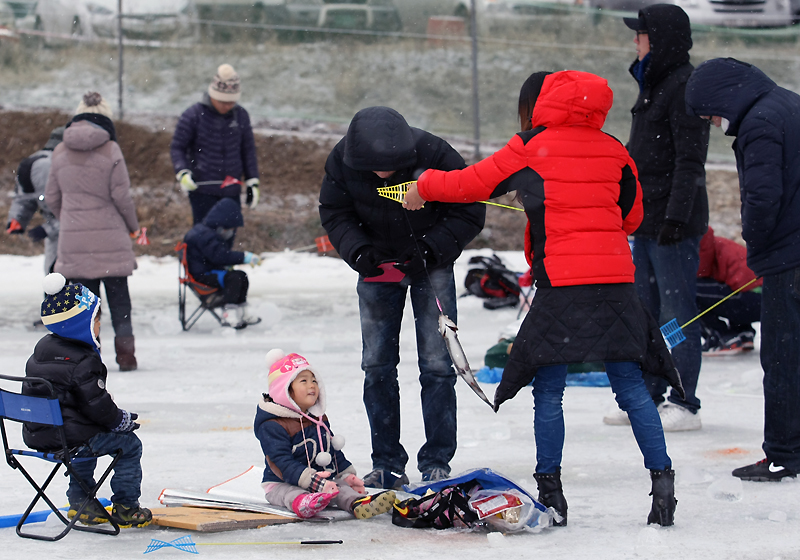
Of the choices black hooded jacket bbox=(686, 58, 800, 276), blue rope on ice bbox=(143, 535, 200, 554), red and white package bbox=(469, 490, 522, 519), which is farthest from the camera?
black hooded jacket bbox=(686, 58, 800, 276)

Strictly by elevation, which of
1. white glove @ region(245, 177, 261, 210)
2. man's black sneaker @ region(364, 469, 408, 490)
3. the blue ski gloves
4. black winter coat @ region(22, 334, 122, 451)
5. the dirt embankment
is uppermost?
black winter coat @ region(22, 334, 122, 451)

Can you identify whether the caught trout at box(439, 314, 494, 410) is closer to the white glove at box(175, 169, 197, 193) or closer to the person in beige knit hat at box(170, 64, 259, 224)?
the white glove at box(175, 169, 197, 193)

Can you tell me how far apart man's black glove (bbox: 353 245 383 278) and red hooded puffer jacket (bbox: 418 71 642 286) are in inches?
23.2

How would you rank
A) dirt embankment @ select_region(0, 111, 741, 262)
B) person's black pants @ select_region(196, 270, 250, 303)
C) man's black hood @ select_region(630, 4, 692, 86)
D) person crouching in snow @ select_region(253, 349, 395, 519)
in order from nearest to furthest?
person crouching in snow @ select_region(253, 349, 395, 519) < man's black hood @ select_region(630, 4, 692, 86) < person's black pants @ select_region(196, 270, 250, 303) < dirt embankment @ select_region(0, 111, 741, 262)

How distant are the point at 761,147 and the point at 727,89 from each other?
0.30 meters

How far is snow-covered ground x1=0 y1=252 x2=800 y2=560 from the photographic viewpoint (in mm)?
3410

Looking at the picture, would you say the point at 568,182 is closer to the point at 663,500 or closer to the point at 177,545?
the point at 663,500

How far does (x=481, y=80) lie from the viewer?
16.8 meters

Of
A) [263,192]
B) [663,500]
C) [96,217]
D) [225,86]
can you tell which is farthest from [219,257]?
A: [263,192]

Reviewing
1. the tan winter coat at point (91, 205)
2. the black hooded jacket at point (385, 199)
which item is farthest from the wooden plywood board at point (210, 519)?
the tan winter coat at point (91, 205)

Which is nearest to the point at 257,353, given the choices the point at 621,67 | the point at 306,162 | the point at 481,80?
the point at 306,162

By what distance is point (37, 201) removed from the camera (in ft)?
29.3

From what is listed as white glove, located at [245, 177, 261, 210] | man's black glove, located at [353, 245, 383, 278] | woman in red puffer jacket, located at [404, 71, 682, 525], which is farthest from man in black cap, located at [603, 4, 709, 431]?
white glove, located at [245, 177, 261, 210]

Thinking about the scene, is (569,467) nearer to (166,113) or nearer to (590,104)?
(590,104)
